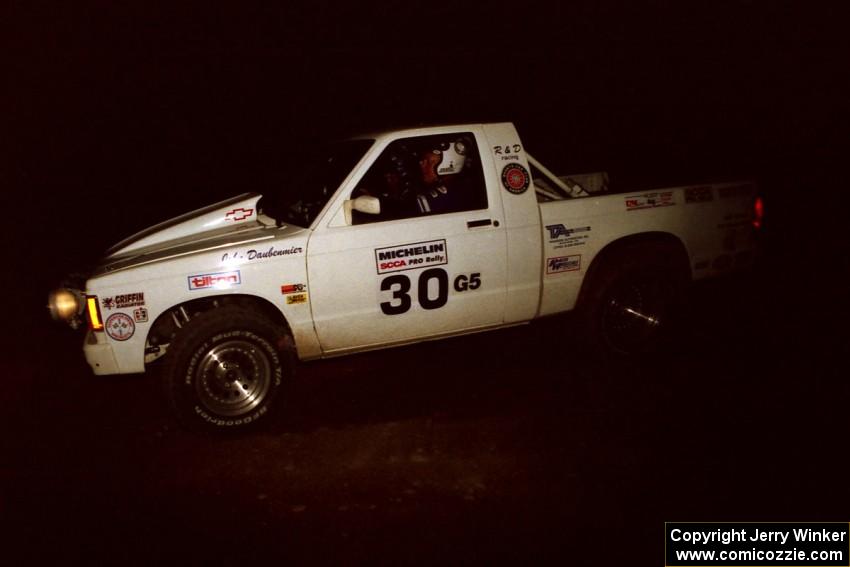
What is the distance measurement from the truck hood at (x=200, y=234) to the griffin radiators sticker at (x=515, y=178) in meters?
1.50

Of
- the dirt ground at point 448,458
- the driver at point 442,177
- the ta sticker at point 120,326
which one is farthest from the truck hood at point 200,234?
the dirt ground at point 448,458

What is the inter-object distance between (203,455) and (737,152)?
593 inches

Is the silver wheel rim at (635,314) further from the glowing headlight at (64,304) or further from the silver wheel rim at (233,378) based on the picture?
the glowing headlight at (64,304)

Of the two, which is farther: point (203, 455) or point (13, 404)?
point (13, 404)

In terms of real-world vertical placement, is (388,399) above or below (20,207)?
below

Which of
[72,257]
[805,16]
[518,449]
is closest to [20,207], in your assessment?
[72,257]

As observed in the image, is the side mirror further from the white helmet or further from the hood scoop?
the white helmet

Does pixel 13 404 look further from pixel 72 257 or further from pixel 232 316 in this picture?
pixel 72 257

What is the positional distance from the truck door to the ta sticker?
3.80ft

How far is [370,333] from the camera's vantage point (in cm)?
440

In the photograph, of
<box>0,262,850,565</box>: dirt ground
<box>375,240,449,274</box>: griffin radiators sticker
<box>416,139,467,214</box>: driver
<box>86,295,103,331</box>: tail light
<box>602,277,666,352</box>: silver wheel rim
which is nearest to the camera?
<box>0,262,850,565</box>: dirt ground

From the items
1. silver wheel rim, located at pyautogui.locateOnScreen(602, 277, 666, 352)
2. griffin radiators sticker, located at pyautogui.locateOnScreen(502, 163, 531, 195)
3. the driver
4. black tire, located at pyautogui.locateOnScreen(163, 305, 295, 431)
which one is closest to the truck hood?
black tire, located at pyautogui.locateOnScreen(163, 305, 295, 431)

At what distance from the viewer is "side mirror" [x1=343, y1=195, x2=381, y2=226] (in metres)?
3.98
